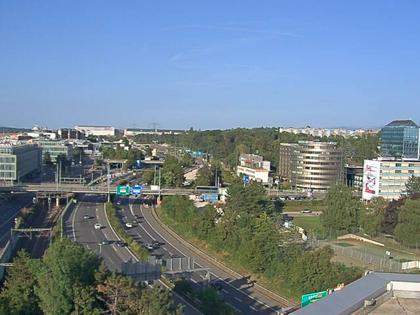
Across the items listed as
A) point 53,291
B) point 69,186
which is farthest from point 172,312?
point 69,186

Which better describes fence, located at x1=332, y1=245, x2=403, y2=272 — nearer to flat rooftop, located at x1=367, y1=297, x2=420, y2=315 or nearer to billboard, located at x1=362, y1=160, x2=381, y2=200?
flat rooftop, located at x1=367, y1=297, x2=420, y2=315

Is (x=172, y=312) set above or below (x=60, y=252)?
below

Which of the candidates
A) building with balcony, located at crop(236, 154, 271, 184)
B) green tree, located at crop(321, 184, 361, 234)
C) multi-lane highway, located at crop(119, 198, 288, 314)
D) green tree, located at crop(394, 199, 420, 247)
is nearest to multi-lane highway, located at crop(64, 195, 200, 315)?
multi-lane highway, located at crop(119, 198, 288, 314)

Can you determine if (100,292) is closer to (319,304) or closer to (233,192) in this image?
(319,304)

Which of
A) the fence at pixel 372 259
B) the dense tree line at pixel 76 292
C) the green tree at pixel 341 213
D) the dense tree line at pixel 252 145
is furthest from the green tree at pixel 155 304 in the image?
the dense tree line at pixel 252 145

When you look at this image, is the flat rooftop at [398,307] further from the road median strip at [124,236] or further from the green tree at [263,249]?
the green tree at [263,249]

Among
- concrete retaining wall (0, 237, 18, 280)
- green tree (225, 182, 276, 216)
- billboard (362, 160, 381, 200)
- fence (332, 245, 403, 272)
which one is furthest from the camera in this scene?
billboard (362, 160, 381, 200)
